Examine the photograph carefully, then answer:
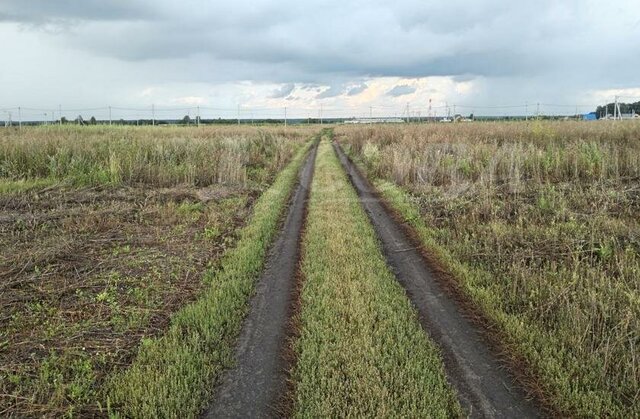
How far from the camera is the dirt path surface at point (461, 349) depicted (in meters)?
3.44

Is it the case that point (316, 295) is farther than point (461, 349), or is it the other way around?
point (316, 295)

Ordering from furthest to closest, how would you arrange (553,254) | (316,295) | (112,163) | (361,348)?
1. (112,163)
2. (553,254)
3. (316,295)
4. (361,348)

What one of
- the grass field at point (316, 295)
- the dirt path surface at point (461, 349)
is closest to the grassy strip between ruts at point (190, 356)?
the grass field at point (316, 295)

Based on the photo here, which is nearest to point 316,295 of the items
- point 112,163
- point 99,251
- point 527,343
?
point 527,343

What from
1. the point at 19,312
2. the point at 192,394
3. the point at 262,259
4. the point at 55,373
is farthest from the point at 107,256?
the point at 192,394

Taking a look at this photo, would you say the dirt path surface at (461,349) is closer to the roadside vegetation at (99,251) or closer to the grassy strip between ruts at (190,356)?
the grassy strip between ruts at (190,356)

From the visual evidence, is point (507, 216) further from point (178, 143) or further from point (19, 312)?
point (178, 143)

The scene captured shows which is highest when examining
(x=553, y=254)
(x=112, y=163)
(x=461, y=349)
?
(x=112, y=163)

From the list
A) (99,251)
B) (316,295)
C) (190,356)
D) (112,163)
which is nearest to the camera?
(190,356)

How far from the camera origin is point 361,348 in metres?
4.10

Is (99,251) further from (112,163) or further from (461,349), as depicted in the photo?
(112,163)

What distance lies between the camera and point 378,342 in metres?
4.20

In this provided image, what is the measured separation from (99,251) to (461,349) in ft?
18.7

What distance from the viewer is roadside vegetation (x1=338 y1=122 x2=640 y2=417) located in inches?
149
